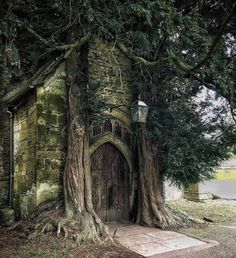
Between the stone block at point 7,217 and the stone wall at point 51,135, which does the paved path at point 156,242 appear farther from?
the stone block at point 7,217

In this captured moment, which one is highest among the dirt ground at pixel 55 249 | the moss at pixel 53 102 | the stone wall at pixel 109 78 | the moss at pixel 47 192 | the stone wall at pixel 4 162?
the stone wall at pixel 109 78

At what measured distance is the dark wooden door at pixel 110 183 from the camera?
31.4 ft

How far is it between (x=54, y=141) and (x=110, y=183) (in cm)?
235

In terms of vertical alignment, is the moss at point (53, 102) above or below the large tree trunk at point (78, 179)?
above

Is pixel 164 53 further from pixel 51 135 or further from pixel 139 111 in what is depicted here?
pixel 51 135

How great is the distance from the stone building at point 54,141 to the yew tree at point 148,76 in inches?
17.5

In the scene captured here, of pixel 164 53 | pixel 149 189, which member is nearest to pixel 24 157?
pixel 149 189

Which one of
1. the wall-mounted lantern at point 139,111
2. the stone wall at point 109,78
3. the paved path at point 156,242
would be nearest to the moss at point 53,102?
the stone wall at point 109,78

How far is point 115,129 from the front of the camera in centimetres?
984

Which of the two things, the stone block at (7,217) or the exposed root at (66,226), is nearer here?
the exposed root at (66,226)

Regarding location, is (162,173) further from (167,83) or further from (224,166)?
(224,166)

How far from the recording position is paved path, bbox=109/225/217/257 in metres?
6.82

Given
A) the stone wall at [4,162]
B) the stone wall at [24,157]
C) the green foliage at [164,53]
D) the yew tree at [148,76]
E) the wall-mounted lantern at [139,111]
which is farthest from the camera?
the stone wall at [4,162]

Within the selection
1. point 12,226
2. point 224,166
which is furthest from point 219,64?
point 224,166
